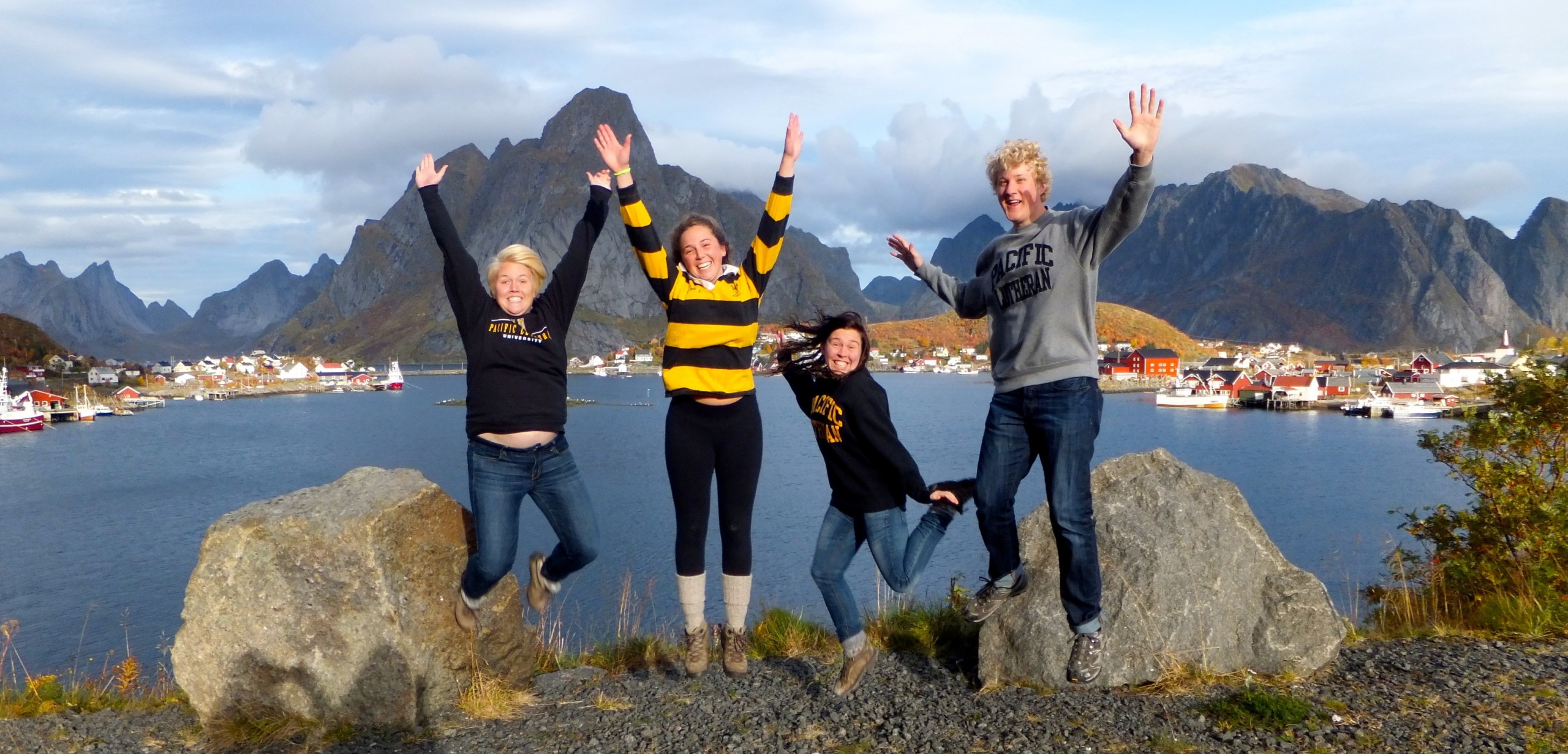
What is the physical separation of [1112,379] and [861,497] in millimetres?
134972

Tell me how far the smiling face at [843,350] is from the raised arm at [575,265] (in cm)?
149

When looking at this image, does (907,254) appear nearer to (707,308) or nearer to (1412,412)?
(707,308)

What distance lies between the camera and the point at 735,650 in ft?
17.5

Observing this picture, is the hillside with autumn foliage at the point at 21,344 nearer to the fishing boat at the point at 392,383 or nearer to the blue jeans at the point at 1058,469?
the fishing boat at the point at 392,383

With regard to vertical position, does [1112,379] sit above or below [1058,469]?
below

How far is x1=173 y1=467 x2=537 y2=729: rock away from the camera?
204 inches

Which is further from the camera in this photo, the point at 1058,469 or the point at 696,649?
the point at 696,649

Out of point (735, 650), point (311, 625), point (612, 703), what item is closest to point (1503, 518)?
point (735, 650)

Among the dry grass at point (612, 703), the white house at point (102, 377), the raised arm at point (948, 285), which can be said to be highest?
the raised arm at point (948, 285)

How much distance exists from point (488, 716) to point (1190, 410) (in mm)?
89498

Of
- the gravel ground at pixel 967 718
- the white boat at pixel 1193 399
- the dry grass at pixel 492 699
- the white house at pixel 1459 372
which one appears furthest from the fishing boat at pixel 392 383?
the gravel ground at pixel 967 718

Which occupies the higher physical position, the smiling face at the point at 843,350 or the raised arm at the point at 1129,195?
the raised arm at the point at 1129,195

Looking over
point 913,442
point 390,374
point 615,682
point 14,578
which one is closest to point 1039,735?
point 615,682

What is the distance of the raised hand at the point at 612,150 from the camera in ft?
17.1
